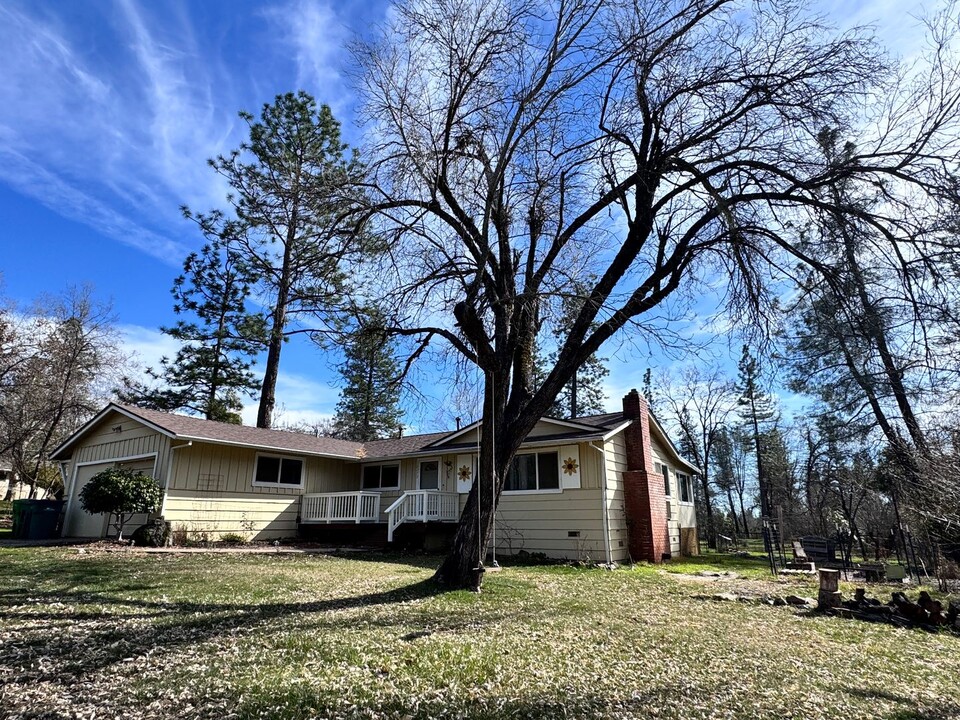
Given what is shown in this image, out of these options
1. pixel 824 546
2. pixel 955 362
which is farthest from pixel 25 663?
pixel 824 546

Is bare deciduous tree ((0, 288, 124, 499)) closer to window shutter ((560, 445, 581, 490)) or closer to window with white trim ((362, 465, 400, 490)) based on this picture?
window with white trim ((362, 465, 400, 490))

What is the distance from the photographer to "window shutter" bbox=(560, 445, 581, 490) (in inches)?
563

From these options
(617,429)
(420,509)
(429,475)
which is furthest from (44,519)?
(617,429)

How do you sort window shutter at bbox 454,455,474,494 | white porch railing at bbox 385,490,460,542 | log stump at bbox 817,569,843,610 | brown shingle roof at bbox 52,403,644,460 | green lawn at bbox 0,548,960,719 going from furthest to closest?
window shutter at bbox 454,455,474,494, white porch railing at bbox 385,490,460,542, brown shingle roof at bbox 52,403,644,460, log stump at bbox 817,569,843,610, green lawn at bbox 0,548,960,719

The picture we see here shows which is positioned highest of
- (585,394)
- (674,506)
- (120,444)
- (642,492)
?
(585,394)

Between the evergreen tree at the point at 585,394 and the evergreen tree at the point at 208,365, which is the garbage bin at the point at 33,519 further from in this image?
the evergreen tree at the point at 585,394

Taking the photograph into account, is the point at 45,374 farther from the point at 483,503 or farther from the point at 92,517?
the point at 483,503

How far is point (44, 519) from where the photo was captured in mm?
15070

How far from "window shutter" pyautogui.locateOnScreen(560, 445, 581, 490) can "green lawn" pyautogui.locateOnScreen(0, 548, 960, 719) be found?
5834mm

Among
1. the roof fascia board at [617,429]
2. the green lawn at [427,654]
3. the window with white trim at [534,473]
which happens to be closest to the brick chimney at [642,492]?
the roof fascia board at [617,429]

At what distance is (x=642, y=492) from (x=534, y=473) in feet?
9.64

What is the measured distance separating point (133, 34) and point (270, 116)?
41.9 feet

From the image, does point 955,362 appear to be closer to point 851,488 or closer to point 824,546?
point 824,546

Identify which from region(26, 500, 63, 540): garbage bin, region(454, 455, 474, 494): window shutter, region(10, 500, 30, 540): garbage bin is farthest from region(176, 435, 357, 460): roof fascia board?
region(10, 500, 30, 540): garbage bin
